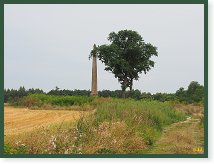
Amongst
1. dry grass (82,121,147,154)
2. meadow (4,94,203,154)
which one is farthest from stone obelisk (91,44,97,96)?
dry grass (82,121,147,154)

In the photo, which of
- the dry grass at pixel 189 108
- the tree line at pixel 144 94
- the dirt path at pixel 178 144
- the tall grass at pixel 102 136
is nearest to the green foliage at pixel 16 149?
the tall grass at pixel 102 136

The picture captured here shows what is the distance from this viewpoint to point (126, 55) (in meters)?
34.7

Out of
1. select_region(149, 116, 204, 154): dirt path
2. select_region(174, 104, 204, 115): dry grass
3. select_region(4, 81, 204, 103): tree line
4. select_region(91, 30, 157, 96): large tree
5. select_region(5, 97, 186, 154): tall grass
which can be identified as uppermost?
select_region(91, 30, 157, 96): large tree

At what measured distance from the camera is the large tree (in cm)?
3234

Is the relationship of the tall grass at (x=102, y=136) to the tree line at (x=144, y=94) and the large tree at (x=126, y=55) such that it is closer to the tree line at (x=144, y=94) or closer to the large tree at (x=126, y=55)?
the tree line at (x=144, y=94)

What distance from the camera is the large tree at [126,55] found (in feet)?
106

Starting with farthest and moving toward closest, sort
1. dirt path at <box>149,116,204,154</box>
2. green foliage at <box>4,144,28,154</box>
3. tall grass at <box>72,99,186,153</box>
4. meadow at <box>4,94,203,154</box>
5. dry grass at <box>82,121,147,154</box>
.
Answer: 1. dirt path at <box>149,116,204,154</box>
2. tall grass at <box>72,99,186,153</box>
3. dry grass at <box>82,121,147,154</box>
4. meadow at <box>4,94,203,154</box>
5. green foliage at <box>4,144,28,154</box>

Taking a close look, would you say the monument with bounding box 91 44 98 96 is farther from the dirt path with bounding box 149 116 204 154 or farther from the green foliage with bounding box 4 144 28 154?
the green foliage with bounding box 4 144 28 154

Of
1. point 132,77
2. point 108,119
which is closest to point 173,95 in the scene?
point 132,77

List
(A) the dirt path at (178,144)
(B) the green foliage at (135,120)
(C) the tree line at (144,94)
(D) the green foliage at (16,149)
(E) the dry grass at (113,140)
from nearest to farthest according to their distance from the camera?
(D) the green foliage at (16,149)
(E) the dry grass at (113,140)
(A) the dirt path at (178,144)
(B) the green foliage at (135,120)
(C) the tree line at (144,94)

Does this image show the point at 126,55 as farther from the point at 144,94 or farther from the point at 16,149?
the point at 16,149

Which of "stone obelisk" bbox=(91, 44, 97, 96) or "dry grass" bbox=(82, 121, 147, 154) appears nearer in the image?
"dry grass" bbox=(82, 121, 147, 154)

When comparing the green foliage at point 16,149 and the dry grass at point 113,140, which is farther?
the dry grass at point 113,140

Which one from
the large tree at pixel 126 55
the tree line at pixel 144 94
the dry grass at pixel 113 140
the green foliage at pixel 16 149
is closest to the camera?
the green foliage at pixel 16 149
